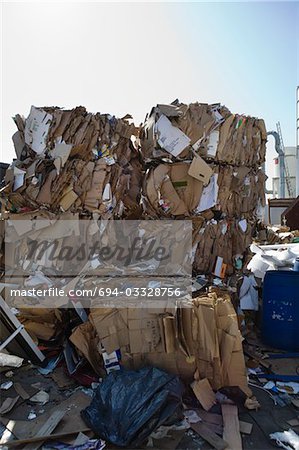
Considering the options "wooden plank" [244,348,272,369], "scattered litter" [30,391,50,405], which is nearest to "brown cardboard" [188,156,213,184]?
"wooden plank" [244,348,272,369]

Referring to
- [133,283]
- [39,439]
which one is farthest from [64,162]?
[39,439]

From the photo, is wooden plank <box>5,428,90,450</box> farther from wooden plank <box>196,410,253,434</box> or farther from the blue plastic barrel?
the blue plastic barrel

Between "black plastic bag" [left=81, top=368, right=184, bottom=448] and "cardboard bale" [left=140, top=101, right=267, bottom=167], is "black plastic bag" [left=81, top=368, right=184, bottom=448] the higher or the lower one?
the lower one

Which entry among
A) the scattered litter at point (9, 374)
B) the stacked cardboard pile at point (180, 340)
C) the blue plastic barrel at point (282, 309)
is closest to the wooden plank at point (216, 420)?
the stacked cardboard pile at point (180, 340)

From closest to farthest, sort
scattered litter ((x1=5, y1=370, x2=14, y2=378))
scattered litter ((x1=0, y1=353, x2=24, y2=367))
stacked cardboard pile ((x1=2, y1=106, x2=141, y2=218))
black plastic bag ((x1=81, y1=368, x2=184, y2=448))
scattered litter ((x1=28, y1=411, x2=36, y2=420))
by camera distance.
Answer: black plastic bag ((x1=81, y1=368, x2=184, y2=448))
scattered litter ((x1=28, y1=411, x2=36, y2=420))
scattered litter ((x1=5, y1=370, x2=14, y2=378))
scattered litter ((x1=0, y1=353, x2=24, y2=367))
stacked cardboard pile ((x1=2, y1=106, x2=141, y2=218))

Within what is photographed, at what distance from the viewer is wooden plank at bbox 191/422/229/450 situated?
210 centimetres

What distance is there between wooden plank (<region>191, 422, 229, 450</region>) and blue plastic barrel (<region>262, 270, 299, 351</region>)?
4.58ft

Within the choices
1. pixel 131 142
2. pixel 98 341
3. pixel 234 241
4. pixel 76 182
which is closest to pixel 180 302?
pixel 98 341

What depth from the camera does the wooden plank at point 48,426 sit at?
7.05ft

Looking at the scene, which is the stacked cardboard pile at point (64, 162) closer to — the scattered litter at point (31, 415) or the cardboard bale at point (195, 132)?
the cardboard bale at point (195, 132)

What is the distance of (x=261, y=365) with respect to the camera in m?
3.09

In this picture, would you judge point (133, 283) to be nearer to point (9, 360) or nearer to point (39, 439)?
point (9, 360)

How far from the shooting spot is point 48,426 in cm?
230

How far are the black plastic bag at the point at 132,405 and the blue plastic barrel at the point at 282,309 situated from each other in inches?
53.4
